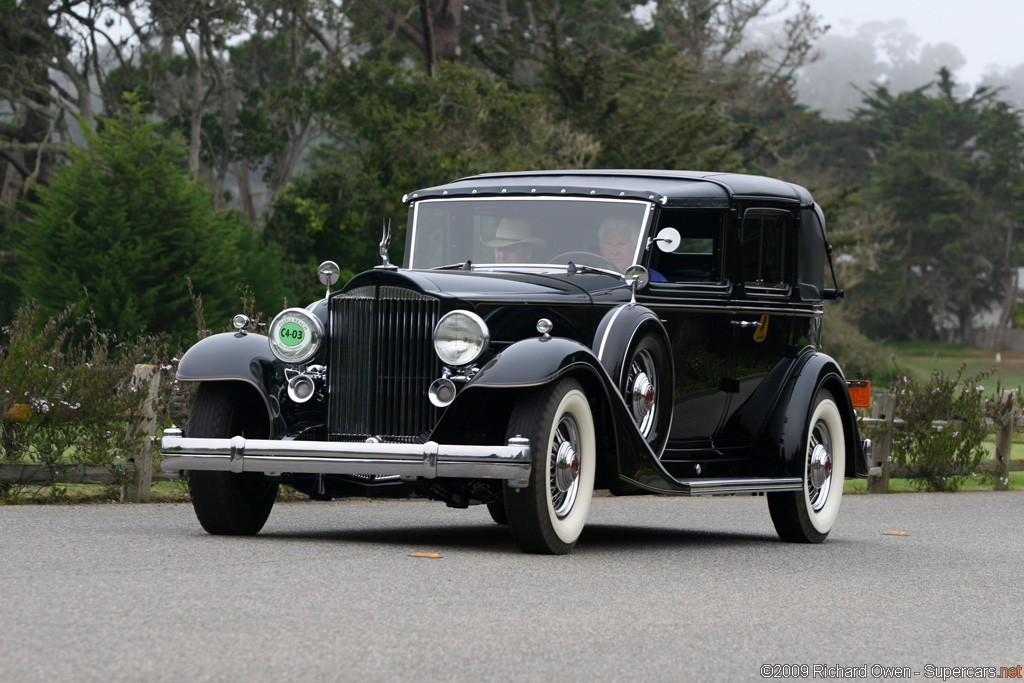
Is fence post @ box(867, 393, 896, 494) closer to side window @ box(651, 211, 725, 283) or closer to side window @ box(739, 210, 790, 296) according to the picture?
side window @ box(739, 210, 790, 296)

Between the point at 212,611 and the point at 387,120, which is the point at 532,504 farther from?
the point at 387,120

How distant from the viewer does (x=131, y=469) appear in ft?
38.8

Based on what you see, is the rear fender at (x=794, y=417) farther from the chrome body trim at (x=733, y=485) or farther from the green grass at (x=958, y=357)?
the green grass at (x=958, y=357)

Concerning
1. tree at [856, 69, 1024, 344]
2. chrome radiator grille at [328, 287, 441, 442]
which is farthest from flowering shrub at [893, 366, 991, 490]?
tree at [856, 69, 1024, 344]

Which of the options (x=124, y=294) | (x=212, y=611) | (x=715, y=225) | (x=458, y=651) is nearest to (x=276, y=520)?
(x=715, y=225)

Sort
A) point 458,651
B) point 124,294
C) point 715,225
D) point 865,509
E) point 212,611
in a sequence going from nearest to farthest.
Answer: point 458,651 → point 212,611 → point 715,225 → point 865,509 → point 124,294

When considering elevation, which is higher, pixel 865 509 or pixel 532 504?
pixel 532 504

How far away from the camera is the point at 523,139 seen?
37.2 meters

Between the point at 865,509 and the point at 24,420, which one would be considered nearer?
the point at 24,420

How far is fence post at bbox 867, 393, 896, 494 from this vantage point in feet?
57.1

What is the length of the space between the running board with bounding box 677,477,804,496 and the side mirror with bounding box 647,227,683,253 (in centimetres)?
147

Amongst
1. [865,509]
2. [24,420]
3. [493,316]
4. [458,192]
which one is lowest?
[865,509]

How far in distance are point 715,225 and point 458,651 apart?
551 centimetres

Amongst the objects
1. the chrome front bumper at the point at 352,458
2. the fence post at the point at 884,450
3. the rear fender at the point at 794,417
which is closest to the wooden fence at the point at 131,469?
the chrome front bumper at the point at 352,458
